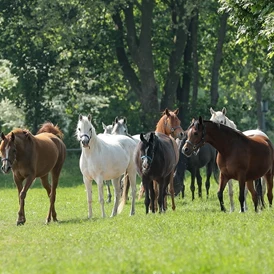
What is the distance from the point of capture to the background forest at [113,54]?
1772 inches

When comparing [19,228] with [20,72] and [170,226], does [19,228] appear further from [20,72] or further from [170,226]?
[20,72]

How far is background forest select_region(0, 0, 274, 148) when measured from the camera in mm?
45000

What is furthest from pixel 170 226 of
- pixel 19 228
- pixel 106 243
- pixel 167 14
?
pixel 167 14

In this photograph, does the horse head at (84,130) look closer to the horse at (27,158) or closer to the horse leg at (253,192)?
the horse at (27,158)

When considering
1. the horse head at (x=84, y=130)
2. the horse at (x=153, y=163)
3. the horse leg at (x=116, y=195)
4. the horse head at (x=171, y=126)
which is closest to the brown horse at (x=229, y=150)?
the horse at (x=153, y=163)

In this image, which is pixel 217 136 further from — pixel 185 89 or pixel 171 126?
pixel 185 89

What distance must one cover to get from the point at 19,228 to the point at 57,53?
28233mm

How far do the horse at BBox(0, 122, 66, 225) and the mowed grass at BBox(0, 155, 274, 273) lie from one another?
78 cm

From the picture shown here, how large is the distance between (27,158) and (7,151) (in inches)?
34.1

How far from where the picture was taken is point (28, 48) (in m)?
49.5

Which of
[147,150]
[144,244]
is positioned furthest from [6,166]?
[144,244]

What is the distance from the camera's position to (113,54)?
4953cm

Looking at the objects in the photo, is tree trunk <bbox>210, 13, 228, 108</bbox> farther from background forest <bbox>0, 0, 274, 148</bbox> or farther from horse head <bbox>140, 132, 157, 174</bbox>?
horse head <bbox>140, 132, 157, 174</bbox>

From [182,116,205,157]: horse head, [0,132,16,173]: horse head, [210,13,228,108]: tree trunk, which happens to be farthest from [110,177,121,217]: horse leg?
[210,13,228,108]: tree trunk
